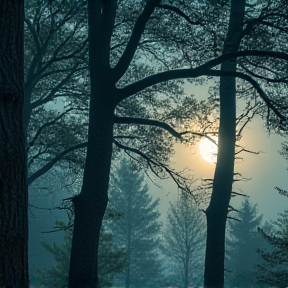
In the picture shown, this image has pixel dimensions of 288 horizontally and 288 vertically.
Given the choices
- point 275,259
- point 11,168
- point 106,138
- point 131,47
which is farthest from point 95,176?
point 275,259

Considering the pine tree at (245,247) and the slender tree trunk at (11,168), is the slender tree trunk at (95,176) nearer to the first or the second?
the slender tree trunk at (11,168)

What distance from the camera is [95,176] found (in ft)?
32.5

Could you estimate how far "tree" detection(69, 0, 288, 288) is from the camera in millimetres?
9781

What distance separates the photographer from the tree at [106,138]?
9.78 metres

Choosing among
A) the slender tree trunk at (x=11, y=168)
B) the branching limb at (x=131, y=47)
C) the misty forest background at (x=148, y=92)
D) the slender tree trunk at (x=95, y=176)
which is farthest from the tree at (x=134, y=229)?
the slender tree trunk at (x=11, y=168)

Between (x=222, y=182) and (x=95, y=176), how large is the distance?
2.80m

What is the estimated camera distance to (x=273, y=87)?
13.7 metres

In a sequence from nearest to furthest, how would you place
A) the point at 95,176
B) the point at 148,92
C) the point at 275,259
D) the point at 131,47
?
the point at 95,176 < the point at 131,47 < the point at 148,92 < the point at 275,259

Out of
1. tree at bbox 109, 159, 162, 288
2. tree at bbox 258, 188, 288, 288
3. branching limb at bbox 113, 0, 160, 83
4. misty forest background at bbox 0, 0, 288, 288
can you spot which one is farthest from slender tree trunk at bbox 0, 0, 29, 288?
tree at bbox 109, 159, 162, 288

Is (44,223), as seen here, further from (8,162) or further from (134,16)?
(8,162)

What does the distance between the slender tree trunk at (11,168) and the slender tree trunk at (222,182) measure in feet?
18.6

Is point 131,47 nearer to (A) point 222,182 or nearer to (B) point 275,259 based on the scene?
(A) point 222,182

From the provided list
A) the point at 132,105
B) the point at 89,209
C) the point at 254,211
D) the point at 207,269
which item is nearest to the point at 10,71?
the point at 89,209

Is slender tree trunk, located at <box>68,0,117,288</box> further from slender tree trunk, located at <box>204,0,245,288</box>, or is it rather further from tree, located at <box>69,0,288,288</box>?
slender tree trunk, located at <box>204,0,245,288</box>
